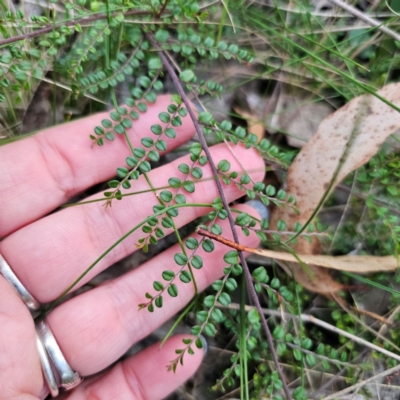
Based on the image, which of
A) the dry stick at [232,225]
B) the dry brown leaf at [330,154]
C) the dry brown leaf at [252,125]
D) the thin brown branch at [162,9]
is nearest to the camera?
the dry stick at [232,225]

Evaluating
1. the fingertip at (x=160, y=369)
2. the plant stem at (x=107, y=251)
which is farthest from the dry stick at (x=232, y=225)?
the fingertip at (x=160, y=369)

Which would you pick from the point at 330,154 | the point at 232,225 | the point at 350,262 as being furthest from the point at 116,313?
the point at 330,154

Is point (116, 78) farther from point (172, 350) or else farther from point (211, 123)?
point (172, 350)

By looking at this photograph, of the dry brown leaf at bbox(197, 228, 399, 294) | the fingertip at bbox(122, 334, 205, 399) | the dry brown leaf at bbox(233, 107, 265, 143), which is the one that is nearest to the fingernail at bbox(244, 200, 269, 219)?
the dry brown leaf at bbox(197, 228, 399, 294)

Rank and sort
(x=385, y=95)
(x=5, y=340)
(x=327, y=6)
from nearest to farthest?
1. (x=5, y=340)
2. (x=385, y=95)
3. (x=327, y=6)

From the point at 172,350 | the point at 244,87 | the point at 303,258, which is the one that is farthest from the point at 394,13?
the point at 172,350

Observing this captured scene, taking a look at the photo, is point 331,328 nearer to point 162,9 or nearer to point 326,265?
point 326,265

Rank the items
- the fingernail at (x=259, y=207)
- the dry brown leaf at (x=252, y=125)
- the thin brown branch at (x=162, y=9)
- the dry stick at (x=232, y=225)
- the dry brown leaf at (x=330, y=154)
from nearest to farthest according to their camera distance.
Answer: the dry stick at (x=232, y=225) < the thin brown branch at (x=162, y=9) < the dry brown leaf at (x=330, y=154) < the fingernail at (x=259, y=207) < the dry brown leaf at (x=252, y=125)

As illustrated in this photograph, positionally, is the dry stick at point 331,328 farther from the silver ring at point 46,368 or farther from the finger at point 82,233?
the silver ring at point 46,368
